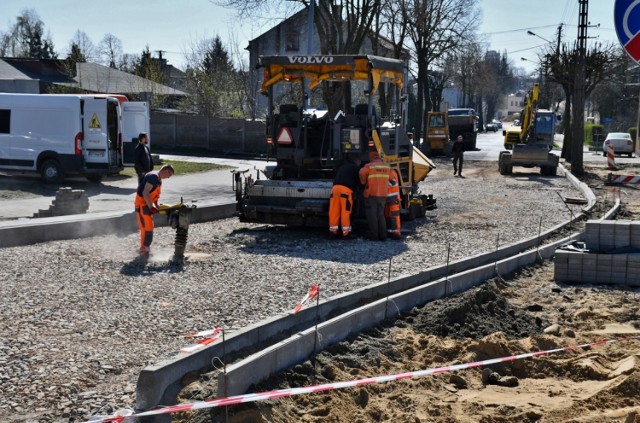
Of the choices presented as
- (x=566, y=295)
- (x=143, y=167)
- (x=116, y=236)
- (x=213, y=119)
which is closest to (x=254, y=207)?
(x=116, y=236)

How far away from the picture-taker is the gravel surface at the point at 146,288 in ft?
20.6

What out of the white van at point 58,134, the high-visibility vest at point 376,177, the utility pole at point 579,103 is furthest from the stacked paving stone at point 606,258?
the utility pole at point 579,103

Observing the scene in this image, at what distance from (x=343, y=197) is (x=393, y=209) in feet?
3.39

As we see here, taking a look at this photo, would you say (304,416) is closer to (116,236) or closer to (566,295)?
(566,295)

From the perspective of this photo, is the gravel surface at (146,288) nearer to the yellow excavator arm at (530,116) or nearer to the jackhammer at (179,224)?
the jackhammer at (179,224)

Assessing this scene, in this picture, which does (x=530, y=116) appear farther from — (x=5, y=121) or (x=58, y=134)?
(x=5, y=121)

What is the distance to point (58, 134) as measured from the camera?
2327cm

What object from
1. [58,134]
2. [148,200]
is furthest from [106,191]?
[148,200]

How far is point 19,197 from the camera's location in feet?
68.3

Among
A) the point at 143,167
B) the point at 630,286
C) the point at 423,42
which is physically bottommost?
the point at 630,286

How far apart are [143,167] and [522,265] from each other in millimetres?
A: 8398

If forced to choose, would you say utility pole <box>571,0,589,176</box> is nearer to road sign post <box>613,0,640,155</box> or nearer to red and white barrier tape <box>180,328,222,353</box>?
red and white barrier tape <box>180,328,222,353</box>

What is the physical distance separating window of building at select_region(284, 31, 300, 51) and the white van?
52923 millimetres

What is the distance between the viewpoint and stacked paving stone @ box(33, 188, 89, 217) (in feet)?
52.9
